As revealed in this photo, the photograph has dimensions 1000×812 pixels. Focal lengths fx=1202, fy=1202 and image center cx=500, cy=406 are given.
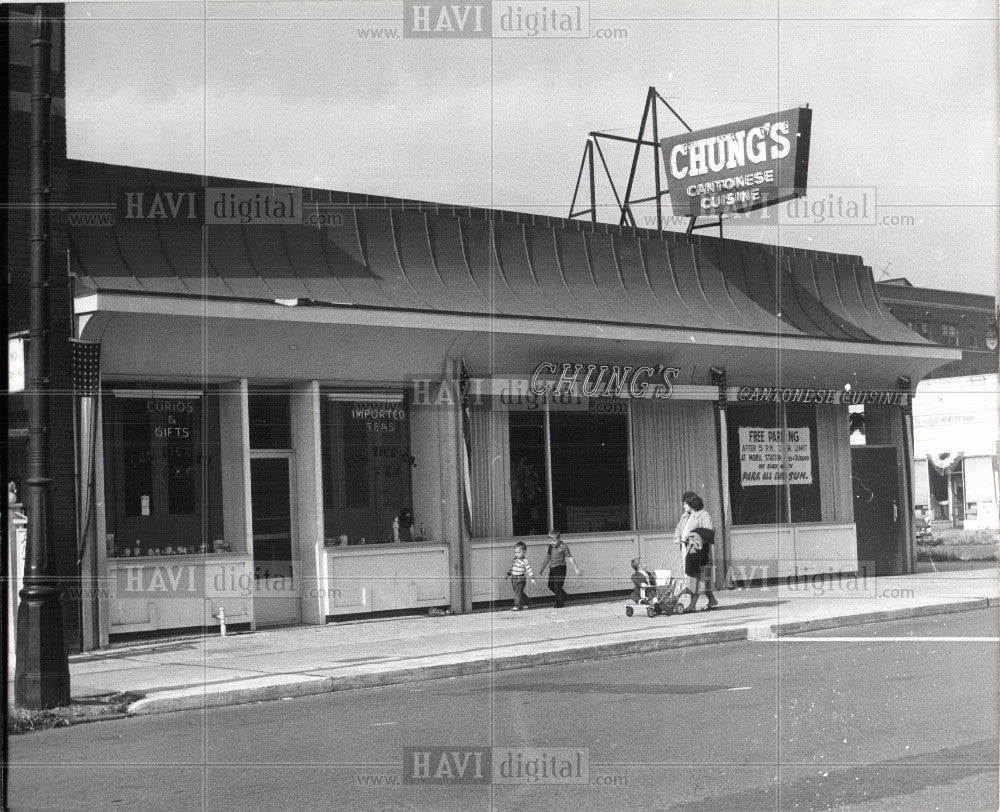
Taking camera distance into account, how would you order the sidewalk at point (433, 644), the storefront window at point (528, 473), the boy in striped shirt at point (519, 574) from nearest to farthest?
the sidewalk at point (433, 644), the boy in striped shirt at point (519, 574), the storefront window at point (528, 473)

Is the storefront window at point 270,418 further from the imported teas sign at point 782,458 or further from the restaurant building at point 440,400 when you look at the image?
the imported teas sign at point 782,458

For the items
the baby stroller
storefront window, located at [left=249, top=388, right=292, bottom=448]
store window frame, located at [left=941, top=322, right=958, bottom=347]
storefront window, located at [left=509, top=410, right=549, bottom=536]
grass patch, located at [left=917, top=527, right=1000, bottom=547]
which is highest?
store window frame, located at [left=941, top=322, right=958, bottom=347]

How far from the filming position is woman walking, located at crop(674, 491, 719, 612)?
55.1ft

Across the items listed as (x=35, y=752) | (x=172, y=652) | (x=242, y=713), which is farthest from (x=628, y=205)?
(x=35, y=752)

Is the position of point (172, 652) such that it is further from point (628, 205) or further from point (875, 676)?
point (628, 205)

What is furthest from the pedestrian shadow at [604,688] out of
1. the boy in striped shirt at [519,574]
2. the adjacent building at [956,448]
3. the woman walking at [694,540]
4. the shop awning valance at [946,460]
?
the shop awning valance at [946,460]

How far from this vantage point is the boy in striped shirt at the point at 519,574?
59.5 feet

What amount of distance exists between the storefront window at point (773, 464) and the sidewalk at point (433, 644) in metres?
1.79

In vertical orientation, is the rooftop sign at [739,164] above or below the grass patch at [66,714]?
above

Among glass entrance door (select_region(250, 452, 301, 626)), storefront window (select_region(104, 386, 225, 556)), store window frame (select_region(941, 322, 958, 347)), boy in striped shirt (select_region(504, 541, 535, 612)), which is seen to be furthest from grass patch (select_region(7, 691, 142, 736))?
store window frame (select_region(941, 322, 958, 347))

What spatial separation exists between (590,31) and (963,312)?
38885 mm

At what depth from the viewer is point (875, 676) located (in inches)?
435

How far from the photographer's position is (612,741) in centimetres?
835

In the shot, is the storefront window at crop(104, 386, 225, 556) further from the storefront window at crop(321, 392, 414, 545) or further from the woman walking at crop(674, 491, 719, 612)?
the woman walking at crop(674, 491, 719, 612)
